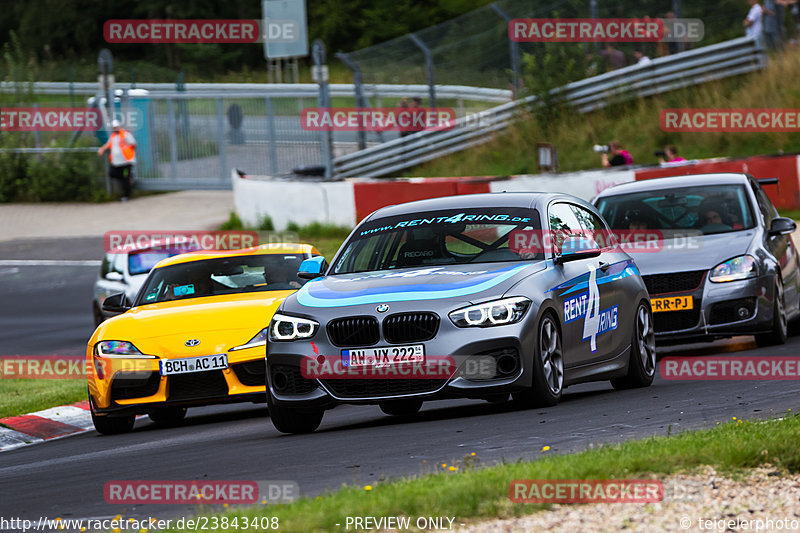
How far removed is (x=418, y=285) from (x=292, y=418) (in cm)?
130

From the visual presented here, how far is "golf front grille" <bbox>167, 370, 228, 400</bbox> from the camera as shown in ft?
35.4

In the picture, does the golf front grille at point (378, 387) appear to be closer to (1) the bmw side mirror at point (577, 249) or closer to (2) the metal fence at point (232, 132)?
(1) the bmw side mirror at point (577, 249)

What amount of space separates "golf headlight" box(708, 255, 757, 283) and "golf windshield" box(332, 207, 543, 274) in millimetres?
3418

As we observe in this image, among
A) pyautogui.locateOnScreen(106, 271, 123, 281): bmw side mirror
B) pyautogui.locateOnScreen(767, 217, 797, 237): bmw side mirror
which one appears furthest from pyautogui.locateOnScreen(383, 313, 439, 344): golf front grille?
pyautogui.locateOnScreen(106, 271, 123, 281): bmw side mirror

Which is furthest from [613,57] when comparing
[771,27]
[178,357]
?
[178,357]

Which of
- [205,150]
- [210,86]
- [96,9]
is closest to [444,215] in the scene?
[205,150]

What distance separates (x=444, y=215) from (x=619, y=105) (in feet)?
68.7

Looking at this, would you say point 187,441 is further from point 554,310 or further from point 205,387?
point 554,310

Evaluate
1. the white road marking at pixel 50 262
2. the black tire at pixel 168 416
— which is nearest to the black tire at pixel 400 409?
the black tire at pixel 168 416

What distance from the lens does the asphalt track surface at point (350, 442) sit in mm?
7410

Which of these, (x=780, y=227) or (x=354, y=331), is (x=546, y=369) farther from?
(x=780, y=227)

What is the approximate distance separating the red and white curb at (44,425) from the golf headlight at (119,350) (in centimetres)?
118

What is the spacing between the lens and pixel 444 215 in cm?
1014

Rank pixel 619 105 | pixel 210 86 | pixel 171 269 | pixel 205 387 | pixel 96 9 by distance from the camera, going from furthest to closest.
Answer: pixel 96 9 < pixel 210 86 < pixel 619 105 < pixel 171 269 < pixel 205 387
